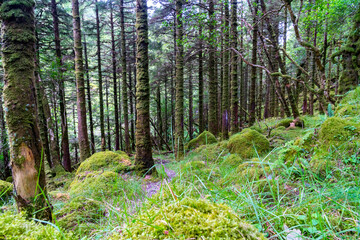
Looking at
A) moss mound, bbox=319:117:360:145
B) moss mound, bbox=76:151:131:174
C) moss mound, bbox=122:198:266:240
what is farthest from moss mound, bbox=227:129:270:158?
moss mound, bbox=122:198:266:240

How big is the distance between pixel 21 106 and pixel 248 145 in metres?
5.51

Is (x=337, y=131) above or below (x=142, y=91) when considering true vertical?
below

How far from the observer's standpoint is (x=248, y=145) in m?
5.59

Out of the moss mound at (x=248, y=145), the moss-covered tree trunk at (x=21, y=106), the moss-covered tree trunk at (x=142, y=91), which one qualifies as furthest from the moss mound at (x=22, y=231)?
the moss mound at (x=248, y=145)

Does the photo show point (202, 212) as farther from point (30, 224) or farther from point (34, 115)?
point (34, 115)

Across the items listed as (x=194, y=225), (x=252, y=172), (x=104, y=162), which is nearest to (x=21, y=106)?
(x=194, y=225)

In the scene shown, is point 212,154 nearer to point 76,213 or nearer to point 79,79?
point 76,213

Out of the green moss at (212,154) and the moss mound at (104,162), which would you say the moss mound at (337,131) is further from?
the moss mound at (104,162)

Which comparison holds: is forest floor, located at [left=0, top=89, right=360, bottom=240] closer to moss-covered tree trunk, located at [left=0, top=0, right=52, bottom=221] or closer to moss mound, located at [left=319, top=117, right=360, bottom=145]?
moss mound, located at [left=319, top=117, right=360, bottom=145]

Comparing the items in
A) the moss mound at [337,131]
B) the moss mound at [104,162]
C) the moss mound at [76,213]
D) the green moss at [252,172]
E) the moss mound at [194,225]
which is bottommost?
the moss mound at [104,162]

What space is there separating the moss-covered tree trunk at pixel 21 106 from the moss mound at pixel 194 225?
5.48 feet

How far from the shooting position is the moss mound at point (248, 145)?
5.41 metres

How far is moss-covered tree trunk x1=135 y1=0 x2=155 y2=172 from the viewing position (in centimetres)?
487

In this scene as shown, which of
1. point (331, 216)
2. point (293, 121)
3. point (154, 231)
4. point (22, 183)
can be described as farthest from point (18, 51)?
point (293, 121)
